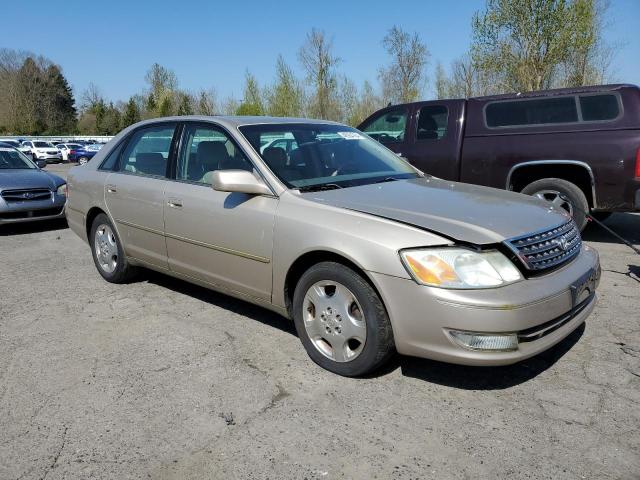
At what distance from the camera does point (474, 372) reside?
3.33 m

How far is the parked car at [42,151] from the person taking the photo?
35.5m

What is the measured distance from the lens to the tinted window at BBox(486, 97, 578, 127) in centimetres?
674

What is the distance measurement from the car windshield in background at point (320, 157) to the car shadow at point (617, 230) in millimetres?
3978

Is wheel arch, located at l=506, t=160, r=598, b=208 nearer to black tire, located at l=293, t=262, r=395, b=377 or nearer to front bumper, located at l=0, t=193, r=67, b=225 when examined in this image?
black tire, located at l=293, t=262, r=395, b=377

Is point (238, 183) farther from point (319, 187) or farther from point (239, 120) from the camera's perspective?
point (239, 120)

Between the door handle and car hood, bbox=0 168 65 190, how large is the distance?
548cm

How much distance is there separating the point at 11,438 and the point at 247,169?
217 cm

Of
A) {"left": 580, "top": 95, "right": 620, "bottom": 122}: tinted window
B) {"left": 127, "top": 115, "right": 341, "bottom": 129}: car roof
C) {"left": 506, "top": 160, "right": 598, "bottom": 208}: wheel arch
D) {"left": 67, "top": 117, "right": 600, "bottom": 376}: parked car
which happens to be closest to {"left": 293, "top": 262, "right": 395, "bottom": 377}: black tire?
{"left": 67, "top": 117, "right": 600, "bottom": 376}: parked car

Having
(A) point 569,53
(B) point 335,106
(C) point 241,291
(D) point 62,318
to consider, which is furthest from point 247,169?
(B) point 335,106

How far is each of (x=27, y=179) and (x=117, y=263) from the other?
477cm

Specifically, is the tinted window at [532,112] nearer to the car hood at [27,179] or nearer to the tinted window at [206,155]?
the tinted window at [206,155]

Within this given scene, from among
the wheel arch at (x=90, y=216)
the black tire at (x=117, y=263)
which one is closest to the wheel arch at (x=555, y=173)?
the black tire at (x=117, y=263)

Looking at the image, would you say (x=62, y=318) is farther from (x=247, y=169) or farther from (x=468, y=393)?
(x=468, y=393)

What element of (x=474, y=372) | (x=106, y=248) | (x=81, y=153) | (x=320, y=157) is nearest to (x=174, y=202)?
(x=320, y=157)
